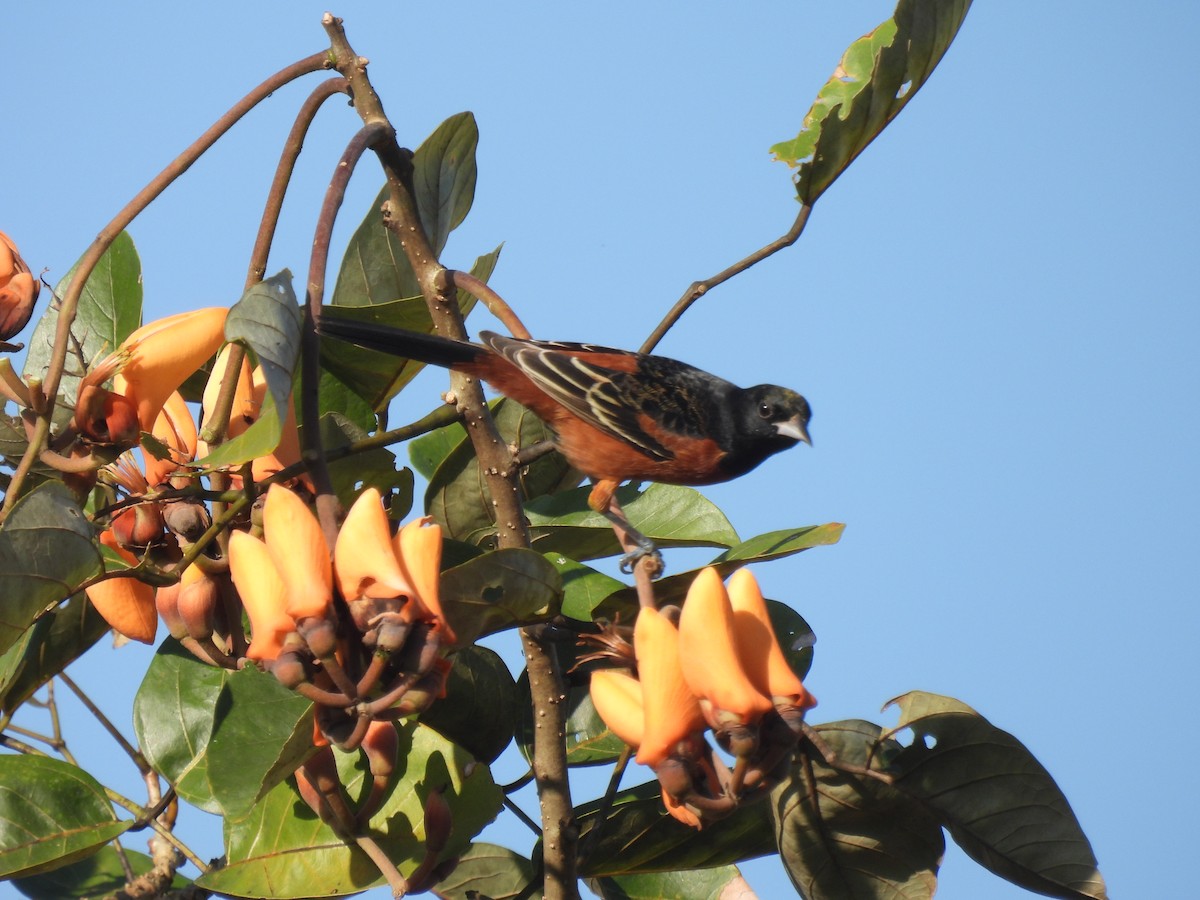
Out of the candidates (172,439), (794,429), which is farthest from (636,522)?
(794,429)

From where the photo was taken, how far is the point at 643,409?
15.7 ft

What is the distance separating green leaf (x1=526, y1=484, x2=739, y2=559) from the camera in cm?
279

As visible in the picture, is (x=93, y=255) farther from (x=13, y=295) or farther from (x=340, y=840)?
(x=340, y=840)

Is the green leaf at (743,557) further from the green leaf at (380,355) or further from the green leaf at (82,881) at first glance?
the green leaf at (82,881)

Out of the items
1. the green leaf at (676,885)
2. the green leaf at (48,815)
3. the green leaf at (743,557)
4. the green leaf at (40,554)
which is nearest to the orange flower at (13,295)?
the green leaf at (40,554)

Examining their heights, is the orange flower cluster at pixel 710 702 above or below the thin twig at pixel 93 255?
below

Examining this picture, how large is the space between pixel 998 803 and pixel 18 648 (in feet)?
6.30

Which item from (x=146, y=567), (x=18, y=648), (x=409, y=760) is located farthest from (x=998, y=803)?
(x=18, y=648)

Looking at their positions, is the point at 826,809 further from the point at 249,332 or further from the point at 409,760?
the point at 249,332

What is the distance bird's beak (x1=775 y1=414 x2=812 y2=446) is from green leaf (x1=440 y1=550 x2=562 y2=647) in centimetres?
289

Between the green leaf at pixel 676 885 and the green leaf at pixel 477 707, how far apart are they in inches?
17.1

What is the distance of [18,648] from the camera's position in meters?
2.53

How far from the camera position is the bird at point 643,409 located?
4.10 metres

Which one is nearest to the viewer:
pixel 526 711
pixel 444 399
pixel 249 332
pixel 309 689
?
pixel 309 689
